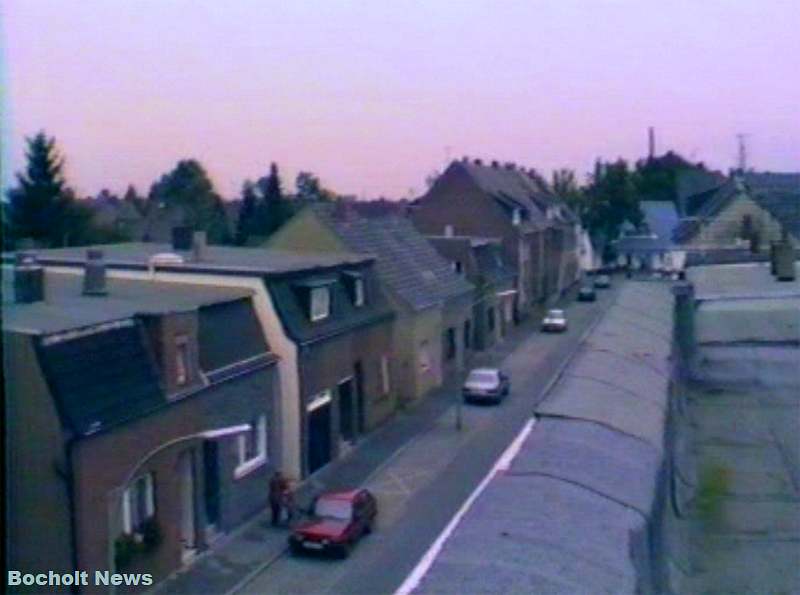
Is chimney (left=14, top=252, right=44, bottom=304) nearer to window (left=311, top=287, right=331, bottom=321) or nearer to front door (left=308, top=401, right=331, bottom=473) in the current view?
front door (left=308, top=401, right=331, bottom=473)

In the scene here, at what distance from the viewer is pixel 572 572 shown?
14.5ft

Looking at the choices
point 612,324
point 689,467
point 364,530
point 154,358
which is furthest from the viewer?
point 612,324

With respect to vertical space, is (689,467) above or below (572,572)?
below

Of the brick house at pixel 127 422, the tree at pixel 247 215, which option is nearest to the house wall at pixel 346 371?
the brick house at pixel 127 422

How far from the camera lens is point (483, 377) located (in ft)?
48.0

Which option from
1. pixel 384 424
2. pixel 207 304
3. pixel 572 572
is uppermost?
pixel 207 304

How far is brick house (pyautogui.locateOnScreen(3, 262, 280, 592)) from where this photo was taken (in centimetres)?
648

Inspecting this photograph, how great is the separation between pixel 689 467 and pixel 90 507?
5503 millimetres

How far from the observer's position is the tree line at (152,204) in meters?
18.4

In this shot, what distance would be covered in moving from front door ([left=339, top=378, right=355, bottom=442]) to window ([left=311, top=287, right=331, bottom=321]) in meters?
0.75

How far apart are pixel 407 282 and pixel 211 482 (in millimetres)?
7291

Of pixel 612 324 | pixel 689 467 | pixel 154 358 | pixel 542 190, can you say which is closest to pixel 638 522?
pixel 154 358

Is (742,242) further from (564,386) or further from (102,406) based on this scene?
(102,406)

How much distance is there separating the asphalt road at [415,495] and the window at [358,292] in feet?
4.73
